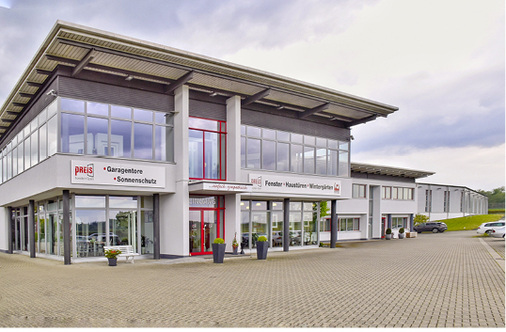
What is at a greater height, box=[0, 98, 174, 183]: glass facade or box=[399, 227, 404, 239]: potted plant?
box=[0, 98, 174, 183]: glass facade

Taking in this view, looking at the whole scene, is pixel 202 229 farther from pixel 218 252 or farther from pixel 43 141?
pixel 43 141

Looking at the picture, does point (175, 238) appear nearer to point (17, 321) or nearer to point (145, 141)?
point (145, 141)

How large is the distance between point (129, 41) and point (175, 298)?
1010cm

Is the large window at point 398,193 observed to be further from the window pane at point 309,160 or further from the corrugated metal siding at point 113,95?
the corrugated metal siding at point 113,95

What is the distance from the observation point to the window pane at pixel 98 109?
56.5 feet

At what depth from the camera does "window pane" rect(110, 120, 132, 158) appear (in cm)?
1775

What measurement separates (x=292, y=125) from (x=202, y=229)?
25.0 feet

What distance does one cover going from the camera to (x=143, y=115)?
18.6 m

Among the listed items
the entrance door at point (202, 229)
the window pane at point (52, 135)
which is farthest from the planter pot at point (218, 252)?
the window pane at point (52, 135)

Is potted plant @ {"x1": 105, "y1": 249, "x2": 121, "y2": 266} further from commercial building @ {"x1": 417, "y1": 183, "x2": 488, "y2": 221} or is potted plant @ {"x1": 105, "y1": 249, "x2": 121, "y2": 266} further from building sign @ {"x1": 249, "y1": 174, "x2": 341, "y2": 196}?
commercial building @ {"x1": 417, "y1": 183, "x2": 488, "y2": 221}

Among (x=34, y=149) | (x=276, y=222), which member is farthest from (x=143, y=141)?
(x=276, y=222)

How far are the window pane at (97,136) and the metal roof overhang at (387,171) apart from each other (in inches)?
859

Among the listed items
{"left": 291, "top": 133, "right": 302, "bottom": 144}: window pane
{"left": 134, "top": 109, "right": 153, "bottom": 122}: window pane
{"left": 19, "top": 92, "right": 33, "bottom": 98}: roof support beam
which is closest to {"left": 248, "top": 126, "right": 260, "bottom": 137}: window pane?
{"left": 291, "top": 133, "right": 302, "bottom": 144}: window pane

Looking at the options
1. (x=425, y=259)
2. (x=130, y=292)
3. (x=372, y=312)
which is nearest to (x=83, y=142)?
(x=130, y=292)
